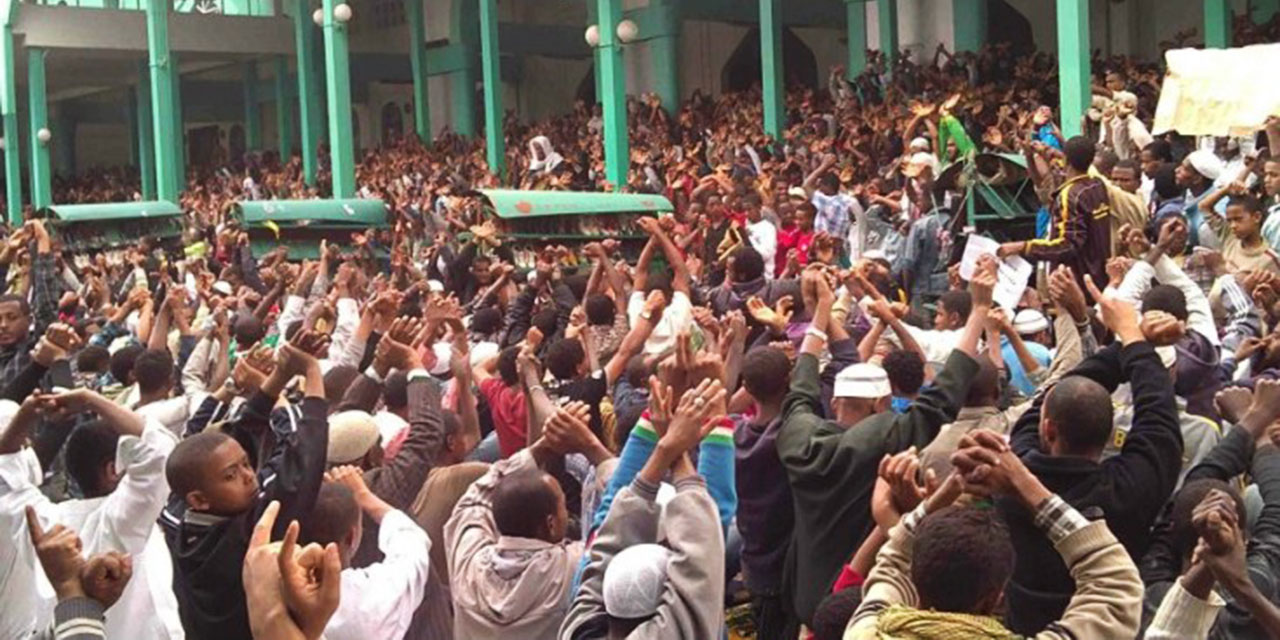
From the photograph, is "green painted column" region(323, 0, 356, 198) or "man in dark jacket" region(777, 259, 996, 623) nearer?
"man in dark jacket" region(777, 259, 996, 623)

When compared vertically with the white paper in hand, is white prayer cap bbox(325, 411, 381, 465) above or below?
below

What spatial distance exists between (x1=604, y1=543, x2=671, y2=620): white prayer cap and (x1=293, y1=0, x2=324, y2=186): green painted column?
24964mm

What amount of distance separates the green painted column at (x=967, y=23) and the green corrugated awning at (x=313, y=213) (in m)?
7.46

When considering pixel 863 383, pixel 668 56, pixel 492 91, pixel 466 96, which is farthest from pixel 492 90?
pixel 863 383

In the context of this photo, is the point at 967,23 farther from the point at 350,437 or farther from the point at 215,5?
the point at 215,5

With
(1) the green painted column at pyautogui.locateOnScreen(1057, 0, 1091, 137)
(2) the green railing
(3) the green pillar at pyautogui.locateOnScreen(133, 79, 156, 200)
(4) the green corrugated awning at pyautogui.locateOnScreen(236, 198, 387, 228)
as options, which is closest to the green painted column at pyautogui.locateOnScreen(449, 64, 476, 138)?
(2) the green railing

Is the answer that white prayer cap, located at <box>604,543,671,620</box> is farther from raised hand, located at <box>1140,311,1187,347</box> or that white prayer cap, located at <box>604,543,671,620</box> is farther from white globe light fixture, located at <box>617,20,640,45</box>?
white globe light fixture, located at <box>617,20,640,45</box>

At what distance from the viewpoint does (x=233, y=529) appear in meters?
4.88

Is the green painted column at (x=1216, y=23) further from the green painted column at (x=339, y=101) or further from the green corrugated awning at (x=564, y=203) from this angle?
the green painted column at (x=339, y=101)

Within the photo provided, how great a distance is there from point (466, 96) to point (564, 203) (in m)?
15.9

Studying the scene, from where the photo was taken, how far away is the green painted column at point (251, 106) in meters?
35.5

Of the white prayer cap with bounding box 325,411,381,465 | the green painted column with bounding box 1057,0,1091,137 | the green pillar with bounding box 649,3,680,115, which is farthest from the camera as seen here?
the green pillar with bounding box 649,3,680,115

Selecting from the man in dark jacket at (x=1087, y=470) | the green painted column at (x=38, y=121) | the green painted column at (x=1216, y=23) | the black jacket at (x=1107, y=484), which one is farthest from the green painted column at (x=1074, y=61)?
the green painted column at (x=38, y=121)

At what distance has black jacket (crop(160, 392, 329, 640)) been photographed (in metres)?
4.87
